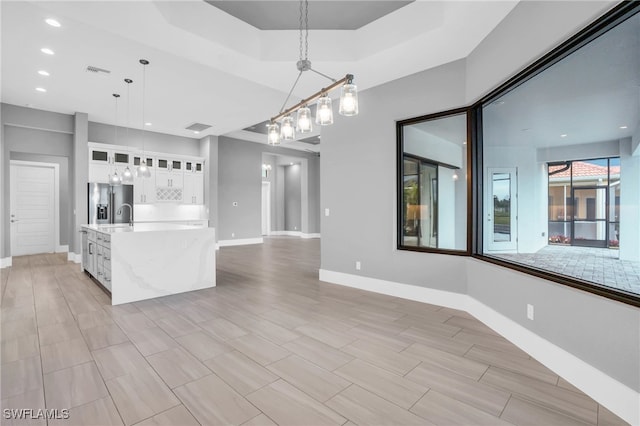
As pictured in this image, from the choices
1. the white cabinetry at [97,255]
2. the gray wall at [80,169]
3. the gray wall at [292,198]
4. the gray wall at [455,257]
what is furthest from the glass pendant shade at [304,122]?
the gray wall at [292,198]

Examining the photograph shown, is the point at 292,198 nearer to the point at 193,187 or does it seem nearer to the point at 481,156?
→ the point at 193,187

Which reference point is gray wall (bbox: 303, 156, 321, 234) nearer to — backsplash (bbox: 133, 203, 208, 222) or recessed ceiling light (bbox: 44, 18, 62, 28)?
backsplash (bbox: 133, 203, 208, 222)

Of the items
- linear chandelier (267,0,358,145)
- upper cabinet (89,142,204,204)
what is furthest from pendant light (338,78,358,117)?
upper cabinet (89,142,204,204)

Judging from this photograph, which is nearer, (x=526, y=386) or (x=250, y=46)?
(x=526, y=386)

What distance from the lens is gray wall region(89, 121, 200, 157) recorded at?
7.36m

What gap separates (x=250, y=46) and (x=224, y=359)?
343 cm

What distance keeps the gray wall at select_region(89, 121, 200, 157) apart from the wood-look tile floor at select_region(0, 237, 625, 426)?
188 inches

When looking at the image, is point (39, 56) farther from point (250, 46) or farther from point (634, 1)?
point (634, 1)

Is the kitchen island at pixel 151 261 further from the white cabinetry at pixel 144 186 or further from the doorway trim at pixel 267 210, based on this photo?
the doorway trim at pixel 267 210

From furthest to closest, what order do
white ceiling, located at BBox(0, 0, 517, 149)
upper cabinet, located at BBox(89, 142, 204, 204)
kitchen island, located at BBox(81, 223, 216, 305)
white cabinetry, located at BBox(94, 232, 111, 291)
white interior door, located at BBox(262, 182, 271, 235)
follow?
white interior door, located at BBox(262, 182, 271, 235) → upper cabinet, located at BBox(89, 142, 204, 204) → white cabinetry, located at BBox(94, 232, 111, 291) → kitchen island, located at BBox(81, 223, 216, 305) → white ceiling, located at BBox(0, 0, 517, 149)

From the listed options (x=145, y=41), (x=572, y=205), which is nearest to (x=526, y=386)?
(x=572, y=205)

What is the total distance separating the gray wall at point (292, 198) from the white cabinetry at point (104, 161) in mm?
6783

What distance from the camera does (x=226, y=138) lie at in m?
9.28

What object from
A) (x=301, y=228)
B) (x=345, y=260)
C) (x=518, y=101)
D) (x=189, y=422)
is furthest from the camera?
(x=301, y=228)
